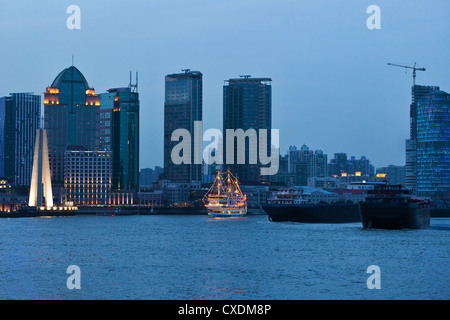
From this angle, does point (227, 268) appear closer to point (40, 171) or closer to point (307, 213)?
point (307, 213)

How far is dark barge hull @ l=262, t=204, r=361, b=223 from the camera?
14150 centimetres

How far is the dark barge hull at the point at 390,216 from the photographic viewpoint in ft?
342

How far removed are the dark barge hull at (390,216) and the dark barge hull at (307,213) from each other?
32.6 metres

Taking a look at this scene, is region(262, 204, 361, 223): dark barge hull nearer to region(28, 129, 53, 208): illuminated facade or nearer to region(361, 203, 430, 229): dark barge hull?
region(361, 203, 430, 229): dark barge hull

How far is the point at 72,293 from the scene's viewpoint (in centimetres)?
4484

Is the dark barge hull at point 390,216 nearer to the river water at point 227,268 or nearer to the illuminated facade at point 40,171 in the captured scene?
the river water at point 227,268

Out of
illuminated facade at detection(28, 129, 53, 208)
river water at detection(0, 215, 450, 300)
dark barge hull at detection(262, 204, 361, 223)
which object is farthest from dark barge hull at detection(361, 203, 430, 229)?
illuminated facade at detection(28, 129, 53, 208)

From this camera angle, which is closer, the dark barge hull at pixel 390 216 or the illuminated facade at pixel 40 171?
the dark barge hull at pixel 390 216

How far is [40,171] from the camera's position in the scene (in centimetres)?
19050

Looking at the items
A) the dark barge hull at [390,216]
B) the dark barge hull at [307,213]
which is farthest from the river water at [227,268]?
the dark barge hull at [307,213]

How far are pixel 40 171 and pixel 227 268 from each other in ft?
463

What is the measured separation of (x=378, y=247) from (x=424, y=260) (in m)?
12.8
